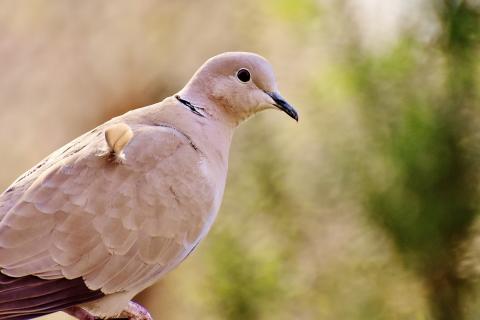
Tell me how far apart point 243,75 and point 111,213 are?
562mm

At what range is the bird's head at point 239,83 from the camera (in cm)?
246

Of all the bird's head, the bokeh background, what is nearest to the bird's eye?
the bird's head

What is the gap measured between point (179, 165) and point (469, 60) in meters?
1.40

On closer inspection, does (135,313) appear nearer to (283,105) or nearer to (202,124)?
(202,124)

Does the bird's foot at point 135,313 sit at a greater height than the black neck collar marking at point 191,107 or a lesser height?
lesser

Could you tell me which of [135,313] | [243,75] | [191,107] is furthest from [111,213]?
[243,75]

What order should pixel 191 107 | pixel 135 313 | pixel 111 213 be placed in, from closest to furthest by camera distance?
pixel 111 213, pixel 135 313, pixel 191 107

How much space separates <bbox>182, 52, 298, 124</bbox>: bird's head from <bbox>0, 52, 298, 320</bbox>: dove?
0.29ft

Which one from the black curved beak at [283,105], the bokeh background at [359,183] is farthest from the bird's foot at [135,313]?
the bokeh background at [359,183]

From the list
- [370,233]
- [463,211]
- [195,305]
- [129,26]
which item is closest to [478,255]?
[463,211]

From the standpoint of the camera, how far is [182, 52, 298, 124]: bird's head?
96.8 inches

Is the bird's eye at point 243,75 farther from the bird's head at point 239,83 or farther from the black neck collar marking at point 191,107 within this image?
the black neck collar marking at point 191,107

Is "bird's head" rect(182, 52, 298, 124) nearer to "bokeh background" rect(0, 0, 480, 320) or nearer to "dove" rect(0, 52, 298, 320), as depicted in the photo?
"dove" rect(0, 52, 298, 320)

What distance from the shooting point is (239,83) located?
246 centimetres
